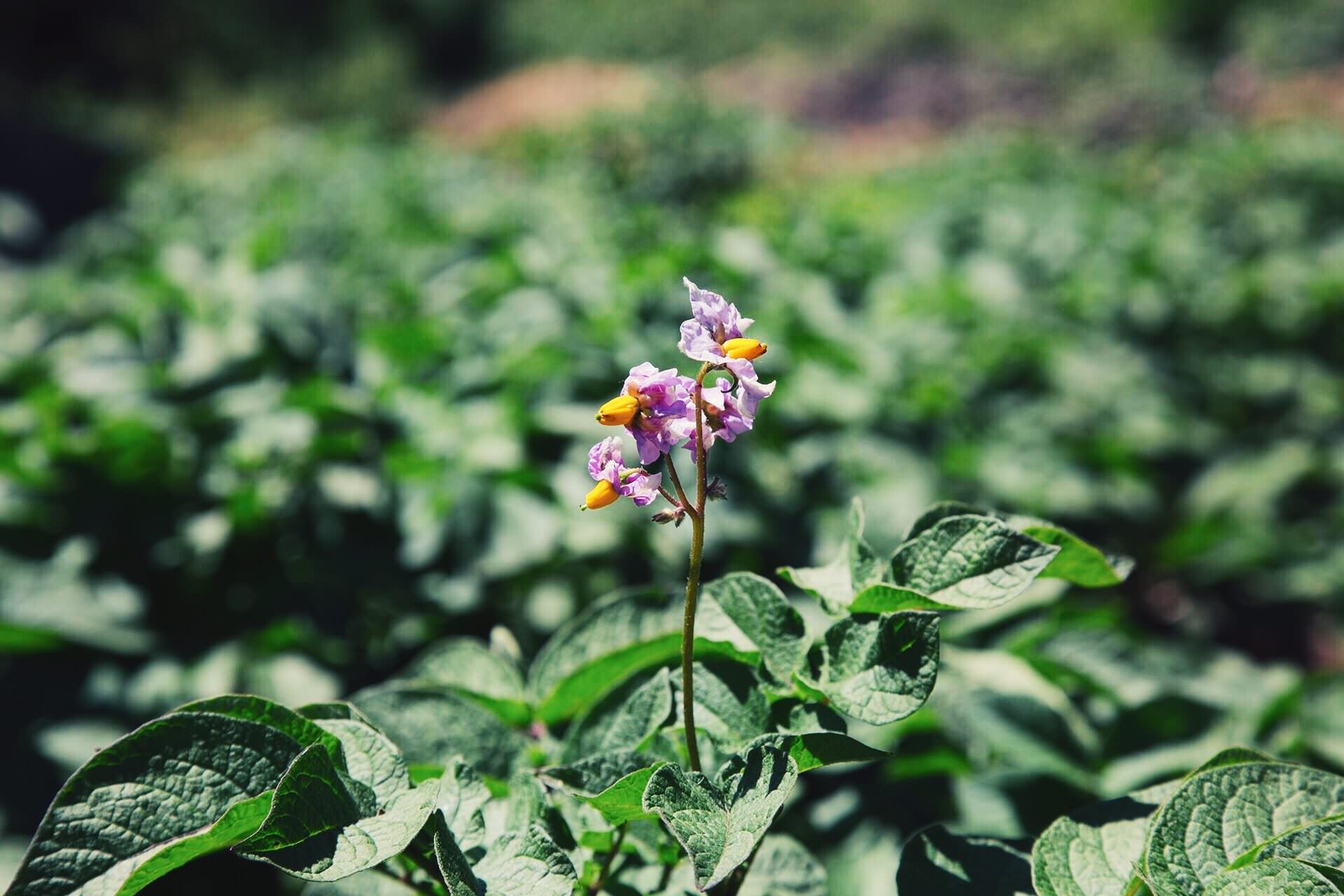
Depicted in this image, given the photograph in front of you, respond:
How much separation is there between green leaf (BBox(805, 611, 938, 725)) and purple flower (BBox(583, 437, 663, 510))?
0.19 meters

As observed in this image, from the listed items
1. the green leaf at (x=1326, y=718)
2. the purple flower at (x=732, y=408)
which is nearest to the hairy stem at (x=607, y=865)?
the purple flower at (x=732, y=408)

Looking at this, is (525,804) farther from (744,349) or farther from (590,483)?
(590,483)

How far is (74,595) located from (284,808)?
1121mm

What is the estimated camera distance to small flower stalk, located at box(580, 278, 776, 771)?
0.61 meters

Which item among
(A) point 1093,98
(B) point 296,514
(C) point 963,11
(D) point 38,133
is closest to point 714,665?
(B) point 296,514

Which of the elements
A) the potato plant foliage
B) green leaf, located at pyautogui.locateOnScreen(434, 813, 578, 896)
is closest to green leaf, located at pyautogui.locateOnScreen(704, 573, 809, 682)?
the potato plant foliage

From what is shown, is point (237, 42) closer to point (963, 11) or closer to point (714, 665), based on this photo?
point (963, 11)

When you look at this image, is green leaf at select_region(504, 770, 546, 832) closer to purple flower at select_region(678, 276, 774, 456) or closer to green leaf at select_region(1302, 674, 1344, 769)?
purple flower at select_region(678, 276, 774, 456)

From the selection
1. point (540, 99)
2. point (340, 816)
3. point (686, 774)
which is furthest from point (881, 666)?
point (540, 99)

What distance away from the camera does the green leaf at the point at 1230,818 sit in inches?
25.0

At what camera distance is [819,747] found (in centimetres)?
64

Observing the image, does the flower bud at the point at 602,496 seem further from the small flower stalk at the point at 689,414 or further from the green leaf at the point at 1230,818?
the green leaf at the point at 1230,818

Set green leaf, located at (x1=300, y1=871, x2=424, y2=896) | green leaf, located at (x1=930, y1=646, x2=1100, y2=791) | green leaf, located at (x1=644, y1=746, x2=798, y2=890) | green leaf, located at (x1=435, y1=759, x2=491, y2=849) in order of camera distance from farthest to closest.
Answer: green leaf, located at (x1=930, y1=646, x2=1100, y2=791)
green leaf, located at (x1=300, y1=871, x2=424, y2=896)
green leaf, located at (x1=435, y1=759, x2=491, y2=849)
green leaf, located at (x1=644, y1=746, x2=798, y2=890)

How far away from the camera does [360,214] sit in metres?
3.61
